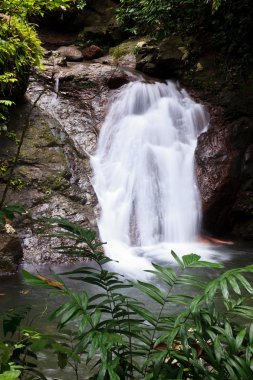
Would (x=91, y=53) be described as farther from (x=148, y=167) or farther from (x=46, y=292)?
(x=46, y=292)

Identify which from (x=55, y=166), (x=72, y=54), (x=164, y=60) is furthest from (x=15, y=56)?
(x=72, y=54)

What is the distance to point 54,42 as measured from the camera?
13.9 meters

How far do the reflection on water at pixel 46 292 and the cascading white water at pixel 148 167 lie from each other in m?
0.68

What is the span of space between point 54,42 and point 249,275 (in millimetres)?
11481

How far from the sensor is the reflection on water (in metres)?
2.98

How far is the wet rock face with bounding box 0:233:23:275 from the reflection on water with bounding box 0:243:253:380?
120 mm

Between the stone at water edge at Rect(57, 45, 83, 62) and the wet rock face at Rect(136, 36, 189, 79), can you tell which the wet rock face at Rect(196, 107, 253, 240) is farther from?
the stone at water edge at Rect(57, 45, 83, 62)

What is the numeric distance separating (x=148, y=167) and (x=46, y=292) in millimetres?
4135

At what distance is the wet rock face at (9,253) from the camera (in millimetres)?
4781

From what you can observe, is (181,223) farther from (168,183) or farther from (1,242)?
(1,242)

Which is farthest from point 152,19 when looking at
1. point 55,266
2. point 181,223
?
point 55,266

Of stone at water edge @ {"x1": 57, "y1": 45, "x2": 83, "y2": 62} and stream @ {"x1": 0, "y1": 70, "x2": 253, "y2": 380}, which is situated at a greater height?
stone at water edge @ {"x1": 57, "y1": 45, "x2": 83, "y2": 62}

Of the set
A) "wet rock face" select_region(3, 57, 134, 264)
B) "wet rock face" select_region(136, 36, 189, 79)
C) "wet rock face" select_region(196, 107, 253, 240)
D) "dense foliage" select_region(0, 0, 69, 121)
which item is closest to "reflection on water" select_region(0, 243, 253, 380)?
"wet rock face" select_region(3, 57, 134, 264)

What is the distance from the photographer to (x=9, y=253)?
486 cm
